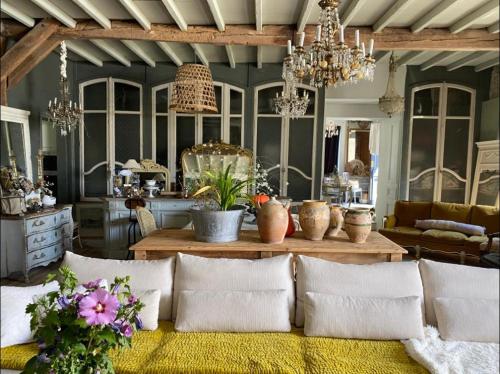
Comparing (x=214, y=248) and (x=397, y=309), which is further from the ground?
(x=214, y=248)

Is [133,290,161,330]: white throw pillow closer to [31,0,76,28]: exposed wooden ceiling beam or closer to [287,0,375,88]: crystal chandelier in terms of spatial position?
[287,0,375,88]: crystal chandelier

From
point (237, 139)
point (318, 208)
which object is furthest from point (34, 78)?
point (318, 208)

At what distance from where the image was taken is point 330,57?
1746 mm

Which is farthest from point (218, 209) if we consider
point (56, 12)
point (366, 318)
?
point (56, 12)

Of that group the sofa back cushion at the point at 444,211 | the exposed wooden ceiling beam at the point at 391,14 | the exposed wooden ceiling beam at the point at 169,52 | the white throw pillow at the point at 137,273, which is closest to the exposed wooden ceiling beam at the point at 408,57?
the exposed wooden ceiling beam at the point at 391,14

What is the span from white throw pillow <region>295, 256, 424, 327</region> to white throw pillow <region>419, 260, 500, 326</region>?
28 mm

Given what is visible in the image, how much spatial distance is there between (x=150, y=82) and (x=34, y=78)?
47.0 inches

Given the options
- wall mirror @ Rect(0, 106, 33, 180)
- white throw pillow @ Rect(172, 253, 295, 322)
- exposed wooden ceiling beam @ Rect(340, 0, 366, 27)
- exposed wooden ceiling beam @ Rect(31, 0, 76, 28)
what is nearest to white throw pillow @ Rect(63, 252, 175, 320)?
white throw pillow @ Rect(172, 253, 295, 322)

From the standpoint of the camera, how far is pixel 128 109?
3.83 meters

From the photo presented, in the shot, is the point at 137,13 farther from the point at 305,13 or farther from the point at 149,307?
the point at 149,307

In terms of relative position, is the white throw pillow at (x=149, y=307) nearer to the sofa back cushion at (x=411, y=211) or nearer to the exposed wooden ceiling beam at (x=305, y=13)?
the exposed wooden ceiling beam at (x=305, y=13)

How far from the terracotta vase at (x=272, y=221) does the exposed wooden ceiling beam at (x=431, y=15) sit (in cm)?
169

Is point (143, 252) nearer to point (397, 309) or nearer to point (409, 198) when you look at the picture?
point (397, 309)

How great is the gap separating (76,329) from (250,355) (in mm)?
555
